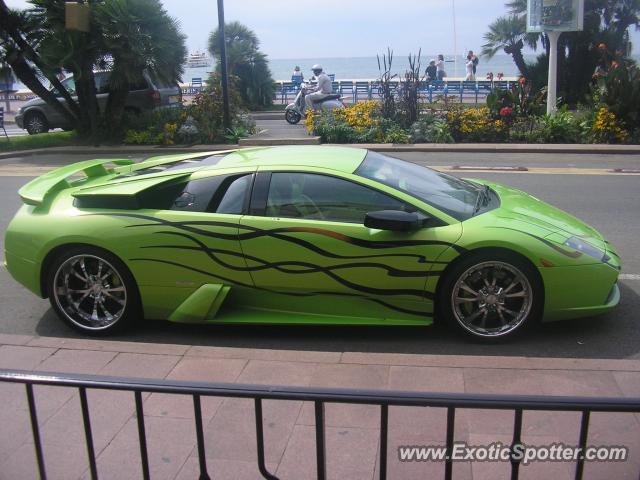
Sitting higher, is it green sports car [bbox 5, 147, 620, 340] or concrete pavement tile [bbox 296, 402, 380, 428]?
green sports car [bbox 5, 147, 620, 340]

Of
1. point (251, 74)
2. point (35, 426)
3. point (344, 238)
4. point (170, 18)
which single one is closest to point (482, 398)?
point (35, 426)

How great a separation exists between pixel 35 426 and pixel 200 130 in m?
14.7

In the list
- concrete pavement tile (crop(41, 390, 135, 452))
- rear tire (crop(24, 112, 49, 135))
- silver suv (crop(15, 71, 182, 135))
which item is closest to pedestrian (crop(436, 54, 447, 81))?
silver suv (crop(15, 71, 182, 135))

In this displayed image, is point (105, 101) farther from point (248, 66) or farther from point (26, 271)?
point (26, 271)

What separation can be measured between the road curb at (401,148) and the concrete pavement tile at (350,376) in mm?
11168

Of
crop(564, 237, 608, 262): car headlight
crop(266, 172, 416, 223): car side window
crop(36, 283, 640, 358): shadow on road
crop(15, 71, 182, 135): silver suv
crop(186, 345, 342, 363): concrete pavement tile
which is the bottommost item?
crop(36, 283, 640, 358): shadow on road

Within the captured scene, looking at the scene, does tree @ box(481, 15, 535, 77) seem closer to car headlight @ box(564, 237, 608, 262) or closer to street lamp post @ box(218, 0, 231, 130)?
street lamp post @ box(218, 0, 231, 130)

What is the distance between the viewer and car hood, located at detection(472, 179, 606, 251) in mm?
4578

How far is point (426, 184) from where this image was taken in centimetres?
510

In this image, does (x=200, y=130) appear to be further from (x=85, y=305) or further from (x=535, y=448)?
(x=535, y=448)

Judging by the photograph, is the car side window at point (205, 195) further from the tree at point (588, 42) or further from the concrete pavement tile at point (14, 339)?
the tree at point (588, 42)

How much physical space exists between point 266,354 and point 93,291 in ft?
5.02

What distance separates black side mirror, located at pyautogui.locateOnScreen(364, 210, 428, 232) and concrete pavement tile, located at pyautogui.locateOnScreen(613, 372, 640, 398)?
1.52 metres

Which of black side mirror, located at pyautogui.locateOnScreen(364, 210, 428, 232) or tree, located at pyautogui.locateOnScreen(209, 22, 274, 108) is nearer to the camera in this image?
black side mirror, located at pyautogui.locateOnScreen(364, 210, 428, 232)
